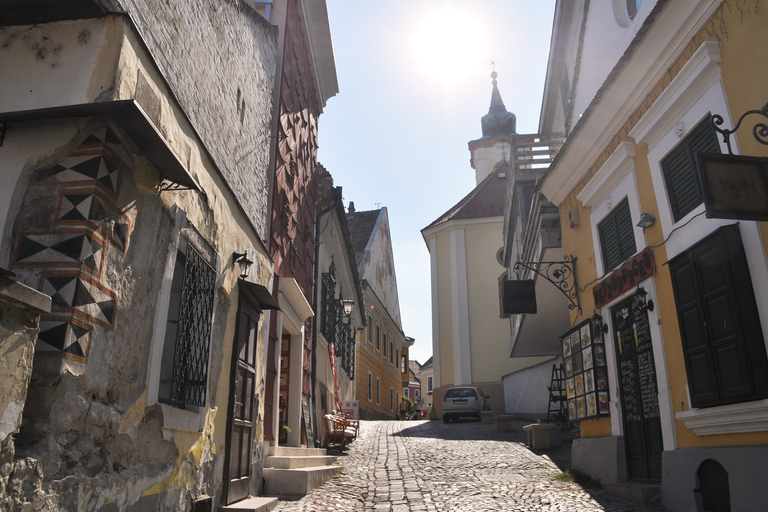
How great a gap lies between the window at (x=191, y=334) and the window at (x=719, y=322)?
494 cm

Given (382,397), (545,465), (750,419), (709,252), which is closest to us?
(750,419)

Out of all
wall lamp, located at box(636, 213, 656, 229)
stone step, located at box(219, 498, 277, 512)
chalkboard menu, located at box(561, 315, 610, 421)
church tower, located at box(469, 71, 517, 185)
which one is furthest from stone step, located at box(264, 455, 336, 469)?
church tower, located at box(469, 71, 517, 185)

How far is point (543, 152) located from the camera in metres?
14.2

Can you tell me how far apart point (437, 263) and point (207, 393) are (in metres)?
25.8

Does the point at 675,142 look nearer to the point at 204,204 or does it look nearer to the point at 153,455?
the point at 204,204

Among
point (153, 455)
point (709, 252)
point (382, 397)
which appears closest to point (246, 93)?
point (153, 455)

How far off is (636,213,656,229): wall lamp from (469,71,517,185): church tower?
3102 cm

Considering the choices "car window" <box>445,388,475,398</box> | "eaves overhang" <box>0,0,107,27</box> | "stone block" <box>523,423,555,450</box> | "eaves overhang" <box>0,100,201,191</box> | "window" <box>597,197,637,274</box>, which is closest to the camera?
"eaves overhang" <box>0,100,201,191</box>

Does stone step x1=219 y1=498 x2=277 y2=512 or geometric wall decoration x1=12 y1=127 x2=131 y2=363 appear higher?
geometric wall decoration x1=12 y1=127 x2=131 y2=363

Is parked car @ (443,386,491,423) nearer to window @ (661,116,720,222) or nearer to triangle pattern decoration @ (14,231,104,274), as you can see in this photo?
window @ (661,116,720,222)

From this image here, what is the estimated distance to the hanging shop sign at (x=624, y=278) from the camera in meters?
7.48

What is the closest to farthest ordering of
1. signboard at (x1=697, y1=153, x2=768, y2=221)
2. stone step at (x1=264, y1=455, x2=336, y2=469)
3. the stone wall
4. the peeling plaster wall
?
the peeling plaster wall
signboard at (x1=697, y1=153, x2=768, y2=221)
the stone wall
stone step at (x1=264, y1=455, x2=336, y2=469)

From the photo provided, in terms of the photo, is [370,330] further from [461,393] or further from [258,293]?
[258,293]

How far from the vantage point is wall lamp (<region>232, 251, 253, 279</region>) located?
669 cm
